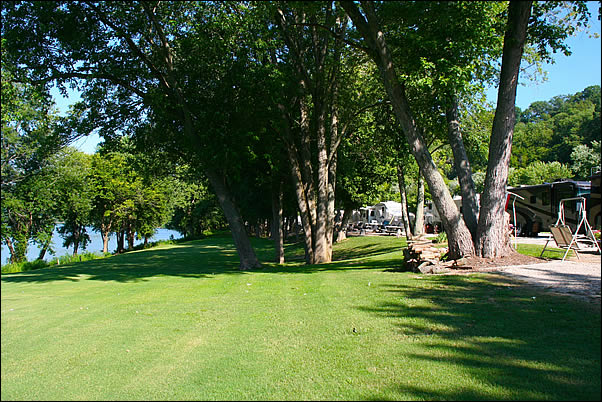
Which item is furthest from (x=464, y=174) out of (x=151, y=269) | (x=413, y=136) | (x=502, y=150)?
(x=151, y=269)

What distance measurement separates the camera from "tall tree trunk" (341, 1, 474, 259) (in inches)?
403

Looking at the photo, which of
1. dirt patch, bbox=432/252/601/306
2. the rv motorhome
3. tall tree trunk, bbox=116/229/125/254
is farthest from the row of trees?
tall tree trunk, bbox=116/229/125/254

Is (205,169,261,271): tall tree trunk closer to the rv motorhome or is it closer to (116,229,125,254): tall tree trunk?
the rv motorhome

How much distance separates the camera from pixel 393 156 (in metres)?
21.3

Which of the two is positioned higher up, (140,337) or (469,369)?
(140,337)

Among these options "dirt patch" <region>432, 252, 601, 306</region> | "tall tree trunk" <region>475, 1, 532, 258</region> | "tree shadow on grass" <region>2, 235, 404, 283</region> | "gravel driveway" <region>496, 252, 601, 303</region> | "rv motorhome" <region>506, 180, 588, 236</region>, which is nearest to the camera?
"gravel driveway" <region>496, 252, 601, 303</region>

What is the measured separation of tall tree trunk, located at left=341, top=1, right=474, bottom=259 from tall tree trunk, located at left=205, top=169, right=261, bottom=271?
7569 millimetres

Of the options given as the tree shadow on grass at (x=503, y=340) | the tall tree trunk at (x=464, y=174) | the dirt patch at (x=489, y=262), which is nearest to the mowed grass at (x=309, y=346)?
the tree shadow on grass at (x=503, y=340)

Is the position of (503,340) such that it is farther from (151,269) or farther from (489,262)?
(151,269)

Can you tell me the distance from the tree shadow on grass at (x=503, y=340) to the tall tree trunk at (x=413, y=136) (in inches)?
120

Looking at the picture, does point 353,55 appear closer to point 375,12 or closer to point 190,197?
point 375,12

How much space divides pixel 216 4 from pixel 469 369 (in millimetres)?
13846

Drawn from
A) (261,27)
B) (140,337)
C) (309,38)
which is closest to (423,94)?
A: (261,27)

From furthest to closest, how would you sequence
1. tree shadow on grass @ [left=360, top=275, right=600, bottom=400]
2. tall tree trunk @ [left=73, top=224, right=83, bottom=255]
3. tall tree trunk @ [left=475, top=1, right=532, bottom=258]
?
tall tree trunk @ [left=73, top=224, right=83, bottom=255], tall tree trunk @ [left=475, top=1, right=532, bottom=258], tree shadow on grass @ [left=360, top=275, right=600, bottom=400]
